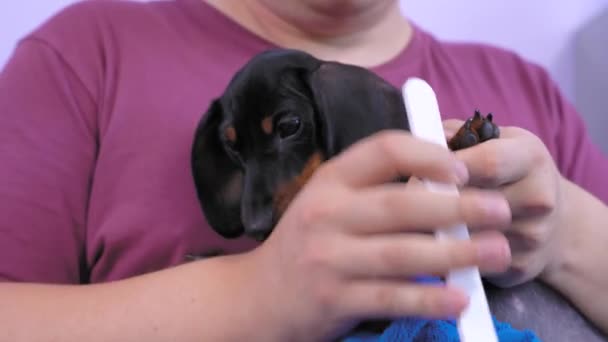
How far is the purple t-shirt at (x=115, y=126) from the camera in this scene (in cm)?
83

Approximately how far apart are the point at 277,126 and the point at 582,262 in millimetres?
401

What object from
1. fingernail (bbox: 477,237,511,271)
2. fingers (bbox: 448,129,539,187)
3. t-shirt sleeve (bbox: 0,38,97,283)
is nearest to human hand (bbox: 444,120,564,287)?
fingers (bbox: 448,129,539,187)

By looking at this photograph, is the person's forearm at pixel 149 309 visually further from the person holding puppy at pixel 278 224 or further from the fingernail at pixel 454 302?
the fingernail at pixel 454 302

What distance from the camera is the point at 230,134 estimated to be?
86 cm

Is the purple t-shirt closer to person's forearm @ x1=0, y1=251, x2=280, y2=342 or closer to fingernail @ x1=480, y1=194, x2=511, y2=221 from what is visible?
person's forearm @ x1=0, y1=251, x2=280, y2=342

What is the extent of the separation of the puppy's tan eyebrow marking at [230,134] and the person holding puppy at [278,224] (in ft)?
0.25

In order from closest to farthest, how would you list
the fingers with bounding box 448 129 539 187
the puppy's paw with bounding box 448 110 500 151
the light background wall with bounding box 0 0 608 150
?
the fingers with bounding box 448 129 539 187
the puppy's paw with bounding box 448 110 500 151
the light background wall with bounding box 0 0 608 150

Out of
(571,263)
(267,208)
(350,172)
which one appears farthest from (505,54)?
(350,172)

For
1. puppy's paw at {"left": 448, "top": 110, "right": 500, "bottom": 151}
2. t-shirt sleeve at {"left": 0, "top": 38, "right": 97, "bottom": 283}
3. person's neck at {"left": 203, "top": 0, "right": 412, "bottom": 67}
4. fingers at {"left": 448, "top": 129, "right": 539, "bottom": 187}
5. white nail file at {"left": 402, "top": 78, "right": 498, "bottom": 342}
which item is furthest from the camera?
person's neck at {"left": 203, "top": 0, "right": 412, "bottom": 67}

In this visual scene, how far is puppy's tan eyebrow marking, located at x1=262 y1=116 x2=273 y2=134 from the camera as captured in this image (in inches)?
33.1

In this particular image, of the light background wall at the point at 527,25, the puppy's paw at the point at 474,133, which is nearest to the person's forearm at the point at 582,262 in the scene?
the puppy's paw at the point at 474,133

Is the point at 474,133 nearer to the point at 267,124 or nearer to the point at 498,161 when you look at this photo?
the point at 498,161

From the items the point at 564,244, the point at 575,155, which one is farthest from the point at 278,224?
the point at 575,155

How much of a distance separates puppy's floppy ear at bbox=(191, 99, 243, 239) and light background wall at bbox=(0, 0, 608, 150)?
3.03ft
